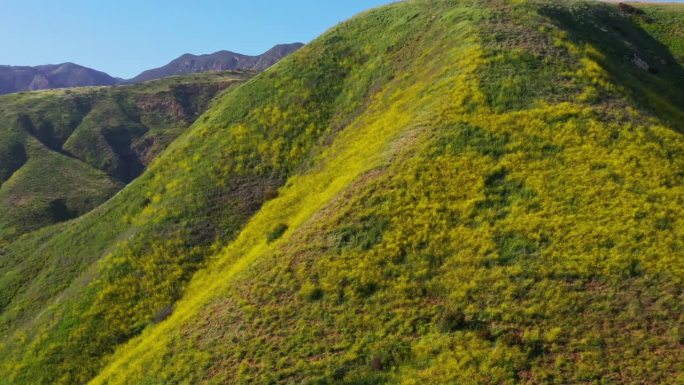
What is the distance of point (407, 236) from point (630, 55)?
4623cm

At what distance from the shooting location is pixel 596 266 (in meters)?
26.0

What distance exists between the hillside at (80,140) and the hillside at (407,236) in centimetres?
3861

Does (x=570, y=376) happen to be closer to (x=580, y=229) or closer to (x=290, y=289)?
(x=580, y=229)

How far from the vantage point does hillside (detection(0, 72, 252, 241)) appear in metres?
93.7

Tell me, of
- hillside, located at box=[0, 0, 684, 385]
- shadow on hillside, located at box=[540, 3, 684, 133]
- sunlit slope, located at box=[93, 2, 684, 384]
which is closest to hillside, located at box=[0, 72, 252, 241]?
hillside, located at box=[0, 0, 684, 385]

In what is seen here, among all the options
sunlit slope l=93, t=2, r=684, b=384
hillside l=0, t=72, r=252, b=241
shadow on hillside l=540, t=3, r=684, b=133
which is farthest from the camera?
hillside l=0, t=72, r=252, b=241

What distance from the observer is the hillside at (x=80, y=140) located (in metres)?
93.7

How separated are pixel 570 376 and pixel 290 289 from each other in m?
16.2

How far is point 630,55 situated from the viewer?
5922 centimetres

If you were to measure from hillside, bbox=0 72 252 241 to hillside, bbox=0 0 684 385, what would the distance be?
38608 millimetres

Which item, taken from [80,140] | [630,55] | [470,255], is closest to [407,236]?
[470,255]

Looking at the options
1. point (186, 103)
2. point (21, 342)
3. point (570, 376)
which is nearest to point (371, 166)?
point (570, 376)

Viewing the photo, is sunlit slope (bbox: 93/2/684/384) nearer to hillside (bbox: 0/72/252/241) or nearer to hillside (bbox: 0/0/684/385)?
hillside (bbox: 0/0/684/385)

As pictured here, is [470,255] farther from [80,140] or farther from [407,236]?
[80,140]
